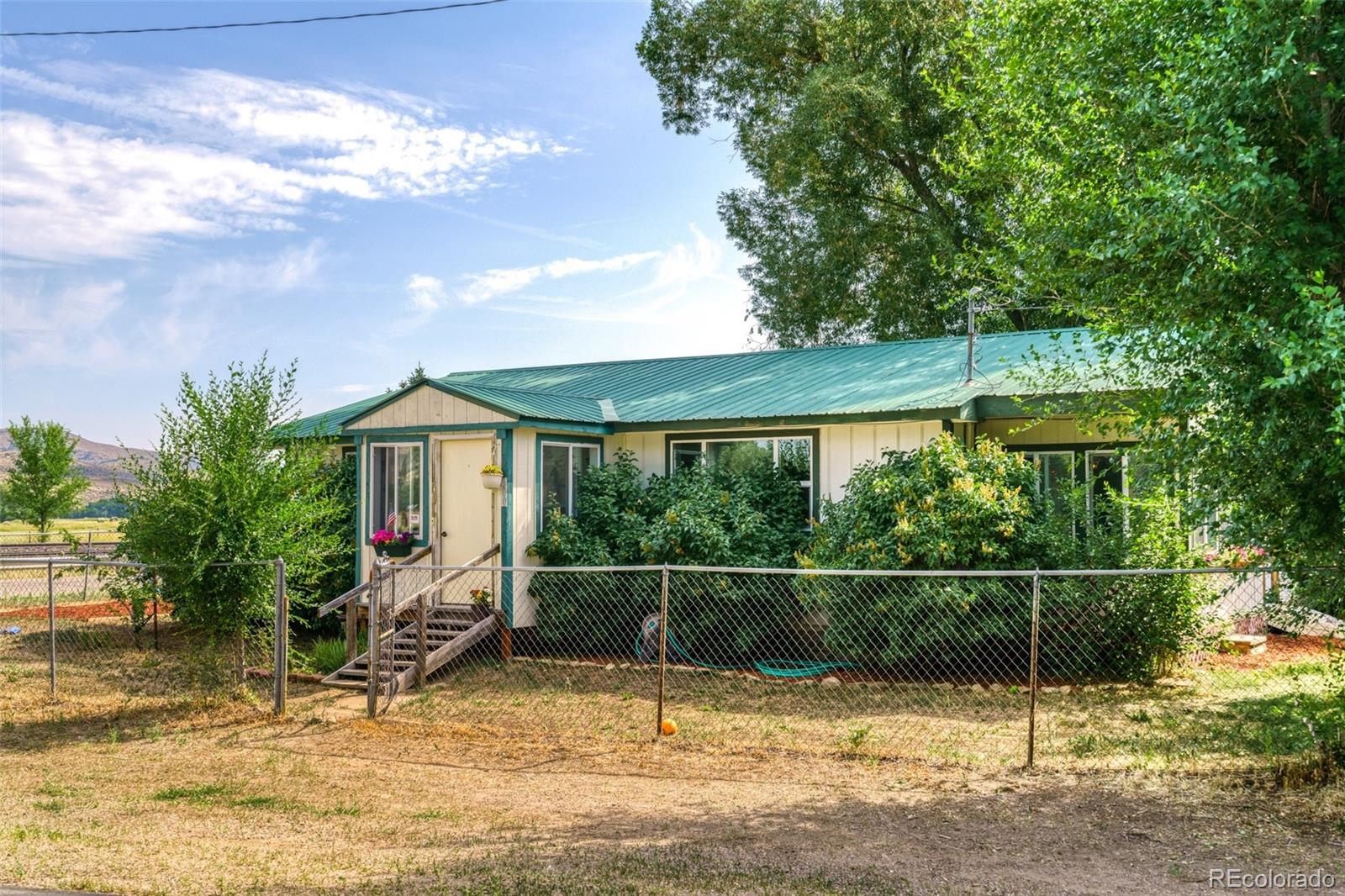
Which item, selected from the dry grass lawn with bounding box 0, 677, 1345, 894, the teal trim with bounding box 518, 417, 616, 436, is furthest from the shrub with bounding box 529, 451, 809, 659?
the dry grass lawn with bounding box 0, 677, 1345, 894

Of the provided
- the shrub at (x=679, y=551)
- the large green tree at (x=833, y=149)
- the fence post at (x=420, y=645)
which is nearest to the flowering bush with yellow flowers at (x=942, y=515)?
the shrub at (x=679, y=551)

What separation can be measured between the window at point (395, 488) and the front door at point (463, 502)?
473 mm

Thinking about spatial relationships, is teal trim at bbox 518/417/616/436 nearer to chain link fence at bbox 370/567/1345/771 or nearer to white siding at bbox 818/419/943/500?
chain link fence at bbox 370/567/1345/771

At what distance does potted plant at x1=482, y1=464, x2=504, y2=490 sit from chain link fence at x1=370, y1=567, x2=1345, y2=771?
1098mm

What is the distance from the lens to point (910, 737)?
27.9ft

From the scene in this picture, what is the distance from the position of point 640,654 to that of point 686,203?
606 inches

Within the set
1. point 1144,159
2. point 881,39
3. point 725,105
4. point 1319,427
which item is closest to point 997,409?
point 1144,159

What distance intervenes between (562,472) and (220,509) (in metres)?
4.60

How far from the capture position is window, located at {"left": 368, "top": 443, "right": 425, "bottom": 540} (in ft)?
44.2

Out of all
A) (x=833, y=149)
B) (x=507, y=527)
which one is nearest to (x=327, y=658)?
(x=507, y=527)

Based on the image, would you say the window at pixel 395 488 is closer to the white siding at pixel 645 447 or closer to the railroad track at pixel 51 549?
the white siding at pixel 645 447

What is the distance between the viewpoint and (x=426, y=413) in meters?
13.0

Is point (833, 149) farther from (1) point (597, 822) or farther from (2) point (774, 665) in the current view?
(1) point (597, 822)

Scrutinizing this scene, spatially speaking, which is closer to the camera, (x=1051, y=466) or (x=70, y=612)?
(x=1051, y=466)
